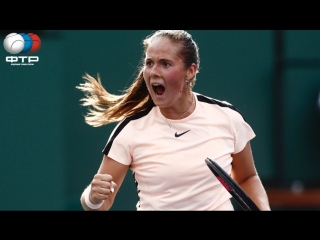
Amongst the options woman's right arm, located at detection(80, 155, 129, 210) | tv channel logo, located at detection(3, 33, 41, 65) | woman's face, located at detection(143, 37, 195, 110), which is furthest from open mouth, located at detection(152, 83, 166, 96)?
tv channel logo, located at detection(3, 33, 41, 65)

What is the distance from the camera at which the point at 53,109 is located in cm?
555

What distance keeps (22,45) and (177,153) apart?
6.84 feet

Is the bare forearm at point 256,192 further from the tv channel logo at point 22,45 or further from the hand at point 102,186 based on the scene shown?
the tv channel logo at point 22,45

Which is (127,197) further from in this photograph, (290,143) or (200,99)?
(200,99)

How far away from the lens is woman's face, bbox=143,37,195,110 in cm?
312

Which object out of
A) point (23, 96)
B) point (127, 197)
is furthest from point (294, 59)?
point (23, 96)

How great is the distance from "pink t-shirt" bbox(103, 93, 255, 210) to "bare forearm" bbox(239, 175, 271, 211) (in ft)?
0.61

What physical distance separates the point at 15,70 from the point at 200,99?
259 centimetres

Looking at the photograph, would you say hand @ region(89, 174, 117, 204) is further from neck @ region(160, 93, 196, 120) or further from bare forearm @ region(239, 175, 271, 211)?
bare forearm @ region(239, 175, 271, 211)

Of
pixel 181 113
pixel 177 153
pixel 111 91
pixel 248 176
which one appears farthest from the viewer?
pixel 111 91

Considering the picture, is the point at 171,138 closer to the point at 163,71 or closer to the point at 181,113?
the point at 181,113

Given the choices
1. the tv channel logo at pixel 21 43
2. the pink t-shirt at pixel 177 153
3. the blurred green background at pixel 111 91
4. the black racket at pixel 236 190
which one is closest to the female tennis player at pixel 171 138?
the pink t-shirt at pixel 177 153

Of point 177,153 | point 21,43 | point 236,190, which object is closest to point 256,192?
point 177,153

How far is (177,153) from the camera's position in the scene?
312 centimetres
